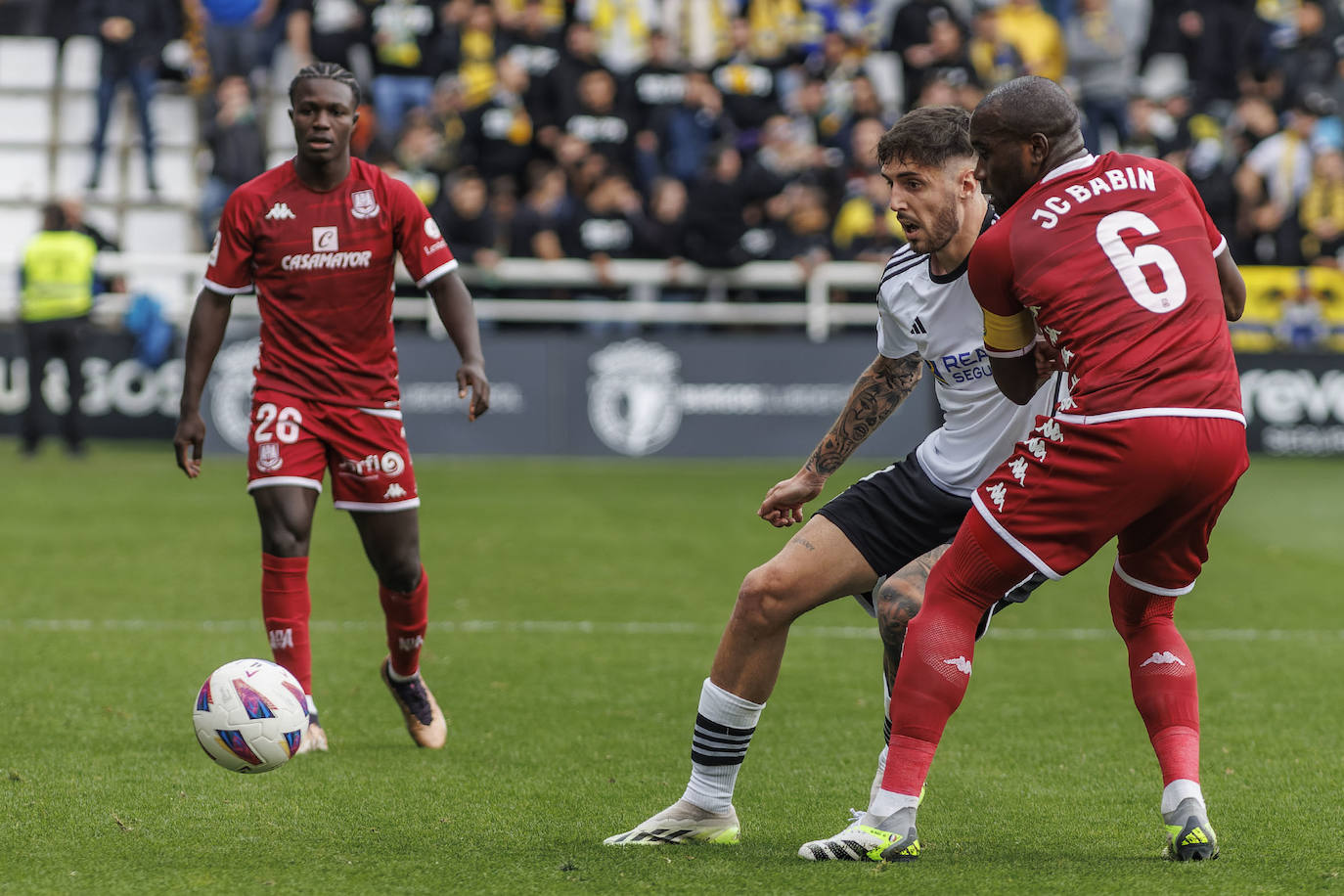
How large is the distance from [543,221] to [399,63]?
3153 mm

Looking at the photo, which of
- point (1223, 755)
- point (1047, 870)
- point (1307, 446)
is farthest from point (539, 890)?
point (1307, 446)

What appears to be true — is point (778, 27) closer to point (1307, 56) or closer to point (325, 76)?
point (1307, 56)

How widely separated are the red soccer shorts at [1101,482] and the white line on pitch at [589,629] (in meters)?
4.31

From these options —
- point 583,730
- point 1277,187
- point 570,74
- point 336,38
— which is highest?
point 336,38

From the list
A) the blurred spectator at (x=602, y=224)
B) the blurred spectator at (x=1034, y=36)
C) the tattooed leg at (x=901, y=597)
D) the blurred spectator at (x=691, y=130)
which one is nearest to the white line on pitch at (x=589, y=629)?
the tattooed leg at (x=901, y=597)

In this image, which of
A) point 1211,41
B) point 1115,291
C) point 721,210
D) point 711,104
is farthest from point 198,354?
point 1211,41

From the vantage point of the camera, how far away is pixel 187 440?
6.09m

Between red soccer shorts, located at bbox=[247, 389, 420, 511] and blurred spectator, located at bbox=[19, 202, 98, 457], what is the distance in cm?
1068

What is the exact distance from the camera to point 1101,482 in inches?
163

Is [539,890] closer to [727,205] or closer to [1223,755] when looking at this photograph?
[1223,755]

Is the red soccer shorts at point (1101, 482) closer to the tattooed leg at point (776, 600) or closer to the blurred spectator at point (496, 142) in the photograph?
the tattooed leg at point (776, 600)

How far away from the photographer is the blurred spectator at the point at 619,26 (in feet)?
67.0

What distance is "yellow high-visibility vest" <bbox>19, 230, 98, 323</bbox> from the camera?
16.0m

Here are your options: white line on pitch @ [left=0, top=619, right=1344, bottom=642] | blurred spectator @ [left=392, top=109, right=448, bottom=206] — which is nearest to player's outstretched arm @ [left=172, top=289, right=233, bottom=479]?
white line on pitch @ [left=0, top=619, right=1344, bottom=642]
